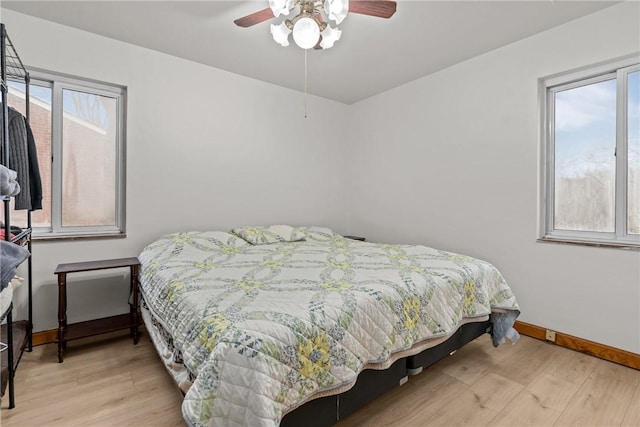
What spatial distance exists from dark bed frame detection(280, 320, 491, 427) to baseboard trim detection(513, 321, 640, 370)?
40.7 inches

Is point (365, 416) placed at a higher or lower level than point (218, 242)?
lower

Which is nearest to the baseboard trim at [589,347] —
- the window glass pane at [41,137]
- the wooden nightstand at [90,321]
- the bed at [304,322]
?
the bed at [304,322]

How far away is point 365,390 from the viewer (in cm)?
148

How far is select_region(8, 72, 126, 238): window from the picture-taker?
250 centimetres

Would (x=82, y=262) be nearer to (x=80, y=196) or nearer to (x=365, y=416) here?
(x=80, y=196)

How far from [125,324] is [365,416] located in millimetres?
1904

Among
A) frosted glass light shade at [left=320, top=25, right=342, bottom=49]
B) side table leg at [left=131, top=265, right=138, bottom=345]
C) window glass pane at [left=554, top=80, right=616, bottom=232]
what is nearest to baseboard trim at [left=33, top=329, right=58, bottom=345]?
side table leg at [left=131, top=265, right=138, bottom=345]

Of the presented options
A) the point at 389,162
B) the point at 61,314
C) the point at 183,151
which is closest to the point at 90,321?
the point at 61,314

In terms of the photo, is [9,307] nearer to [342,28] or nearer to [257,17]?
[257,17]

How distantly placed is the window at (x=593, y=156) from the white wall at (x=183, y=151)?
240cm

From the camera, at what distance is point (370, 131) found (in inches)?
158

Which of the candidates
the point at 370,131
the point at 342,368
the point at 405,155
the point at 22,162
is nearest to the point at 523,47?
the point at 405,155

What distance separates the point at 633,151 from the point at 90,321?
4186mm

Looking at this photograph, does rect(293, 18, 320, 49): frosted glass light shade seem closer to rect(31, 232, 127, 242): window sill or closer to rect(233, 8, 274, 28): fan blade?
rect(233, 8, 274, 28): fan blade
